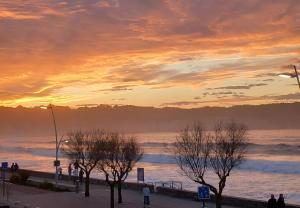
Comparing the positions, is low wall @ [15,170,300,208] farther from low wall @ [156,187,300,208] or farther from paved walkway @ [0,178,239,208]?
paved walkway @ [0,178,239,208]

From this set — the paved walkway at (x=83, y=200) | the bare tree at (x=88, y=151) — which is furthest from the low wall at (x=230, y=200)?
the bare tree at (x=88, y=151)

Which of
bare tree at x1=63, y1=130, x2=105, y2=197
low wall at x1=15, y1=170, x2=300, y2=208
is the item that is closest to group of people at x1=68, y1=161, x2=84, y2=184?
bare tree at x1=63, y1=130, x2=105, y2=197

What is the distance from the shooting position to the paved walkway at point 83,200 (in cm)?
3319

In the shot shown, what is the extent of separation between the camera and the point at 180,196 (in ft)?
121

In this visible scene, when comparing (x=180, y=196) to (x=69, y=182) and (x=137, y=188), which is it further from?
(x=69, y=182)

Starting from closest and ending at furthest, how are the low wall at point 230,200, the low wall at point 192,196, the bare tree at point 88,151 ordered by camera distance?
1. the low wall at point 230,200
2. the low wall at point 192,196
3. the bare tree at point 88,151

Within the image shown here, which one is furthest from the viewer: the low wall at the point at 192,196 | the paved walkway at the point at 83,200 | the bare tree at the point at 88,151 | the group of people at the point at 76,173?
the group of people at the point at 76,173

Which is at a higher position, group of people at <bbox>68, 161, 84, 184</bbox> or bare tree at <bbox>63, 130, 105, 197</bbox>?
bare tree at <bbox>63, 130, 105, 197</bbox>

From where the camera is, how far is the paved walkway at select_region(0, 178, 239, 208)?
33.2 meters

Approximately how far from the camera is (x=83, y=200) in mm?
36219

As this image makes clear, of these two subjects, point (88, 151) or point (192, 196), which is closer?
point (192, 196)

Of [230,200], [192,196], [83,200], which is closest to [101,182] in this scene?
[83,200]

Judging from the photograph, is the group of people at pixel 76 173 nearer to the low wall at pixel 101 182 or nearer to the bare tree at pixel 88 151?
the bare tree at pixel 88 151

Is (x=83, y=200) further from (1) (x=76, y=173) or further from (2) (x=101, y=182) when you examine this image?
(1) (x=76, y=173)
